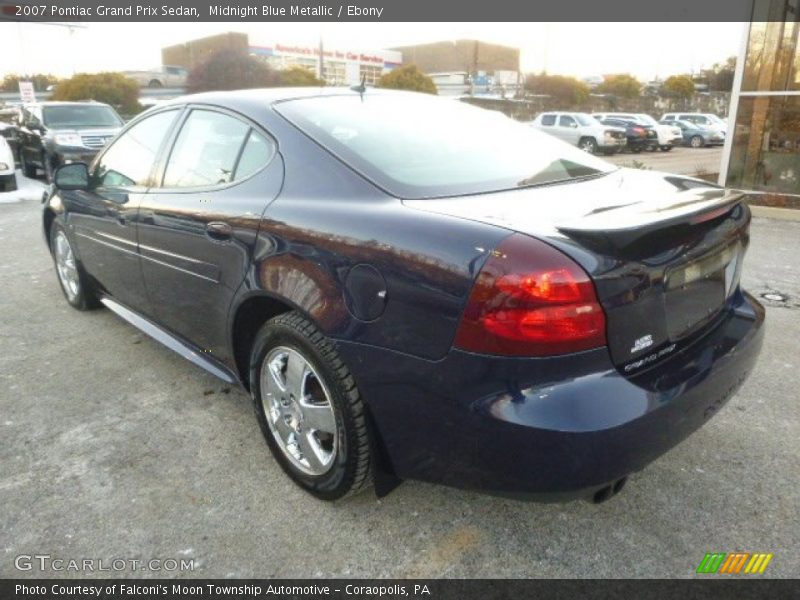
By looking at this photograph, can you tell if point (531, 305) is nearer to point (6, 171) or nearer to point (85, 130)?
point (6, 171)

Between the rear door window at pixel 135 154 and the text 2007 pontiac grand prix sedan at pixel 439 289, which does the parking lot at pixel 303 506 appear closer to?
the text 2007 pontiac grand prix sedan at pixel 439 289

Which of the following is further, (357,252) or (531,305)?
(357,252)

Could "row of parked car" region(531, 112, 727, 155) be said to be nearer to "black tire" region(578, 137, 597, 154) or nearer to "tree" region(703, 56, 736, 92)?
"black tire" region(578, 137, 597, 154)

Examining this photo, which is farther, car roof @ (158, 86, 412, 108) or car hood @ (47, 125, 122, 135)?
car hood @ (47, 125, 122, 135)

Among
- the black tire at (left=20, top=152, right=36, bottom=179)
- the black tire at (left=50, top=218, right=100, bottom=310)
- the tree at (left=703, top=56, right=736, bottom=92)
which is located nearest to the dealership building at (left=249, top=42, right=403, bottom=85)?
the tree at (left=703, top=56, right=736, bottom=92)

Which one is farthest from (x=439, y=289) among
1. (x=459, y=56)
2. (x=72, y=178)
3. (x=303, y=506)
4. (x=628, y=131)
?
(x=459, y=56)

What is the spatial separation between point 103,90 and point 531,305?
3223cm

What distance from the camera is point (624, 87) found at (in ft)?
174

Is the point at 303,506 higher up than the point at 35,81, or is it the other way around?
the point at 35,81

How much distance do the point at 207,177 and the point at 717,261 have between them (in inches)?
82.8

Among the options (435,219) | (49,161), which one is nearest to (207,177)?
(435,219)

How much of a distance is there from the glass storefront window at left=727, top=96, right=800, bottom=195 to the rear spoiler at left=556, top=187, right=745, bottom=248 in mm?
9477

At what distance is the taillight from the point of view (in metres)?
1.61

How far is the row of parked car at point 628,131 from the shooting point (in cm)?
2206
